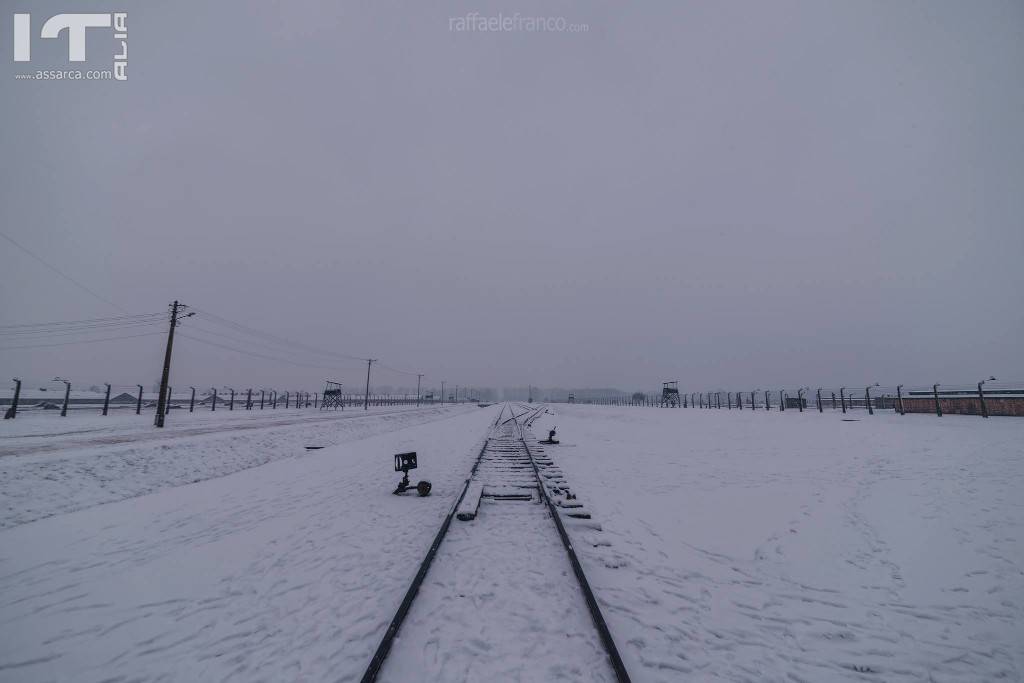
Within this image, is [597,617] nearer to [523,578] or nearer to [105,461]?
→ [523,578]

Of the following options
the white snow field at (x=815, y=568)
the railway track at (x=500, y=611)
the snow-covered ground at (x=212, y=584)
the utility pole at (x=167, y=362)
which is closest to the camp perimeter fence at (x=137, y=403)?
the utility pole at (x=167, y=362)

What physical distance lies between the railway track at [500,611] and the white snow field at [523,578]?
0.03 m

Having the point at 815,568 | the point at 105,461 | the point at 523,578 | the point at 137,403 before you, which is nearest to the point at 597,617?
the point at 523,578

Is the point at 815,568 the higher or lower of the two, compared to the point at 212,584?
higher

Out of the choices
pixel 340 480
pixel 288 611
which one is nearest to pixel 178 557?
pixel 288 611

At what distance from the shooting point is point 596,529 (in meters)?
5.71

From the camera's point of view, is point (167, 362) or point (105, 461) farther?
point (167, 362)

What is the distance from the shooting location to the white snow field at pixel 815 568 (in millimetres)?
Result: 3057

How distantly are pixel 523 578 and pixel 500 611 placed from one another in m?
0.67

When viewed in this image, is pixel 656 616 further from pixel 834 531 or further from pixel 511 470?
pixel 511 470

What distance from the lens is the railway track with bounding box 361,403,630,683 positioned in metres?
2.81

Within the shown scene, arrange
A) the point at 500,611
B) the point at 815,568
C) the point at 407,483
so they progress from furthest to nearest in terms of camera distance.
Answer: the point at 407,483
the point at 815,568
the point at 500,611

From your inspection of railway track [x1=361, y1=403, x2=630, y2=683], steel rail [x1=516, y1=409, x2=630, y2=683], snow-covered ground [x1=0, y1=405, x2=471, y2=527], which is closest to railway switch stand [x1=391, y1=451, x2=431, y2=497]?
railway track [x1=361, y1=403, x2=630, y2=683]

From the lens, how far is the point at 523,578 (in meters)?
4.19
